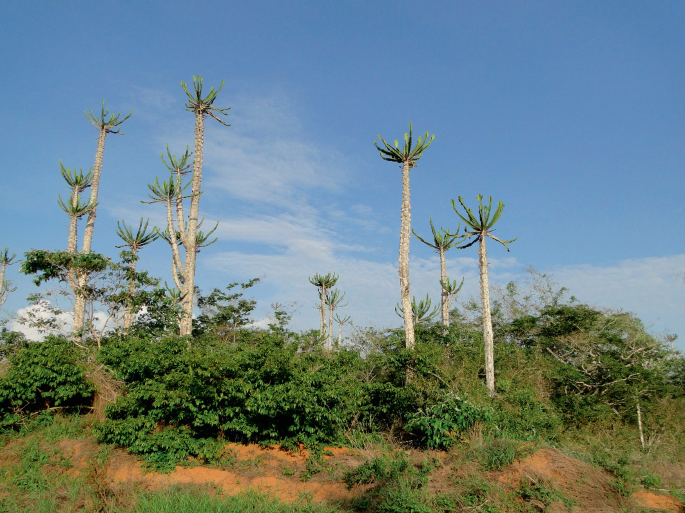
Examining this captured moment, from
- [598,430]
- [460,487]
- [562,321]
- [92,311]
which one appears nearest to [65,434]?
[92,311]

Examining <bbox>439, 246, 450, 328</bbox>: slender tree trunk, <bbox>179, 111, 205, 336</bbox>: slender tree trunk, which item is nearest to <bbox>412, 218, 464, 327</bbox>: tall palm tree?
<bbox>439, 246, 450, 328</bbox>: slender tree trunk

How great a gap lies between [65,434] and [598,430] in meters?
15.6

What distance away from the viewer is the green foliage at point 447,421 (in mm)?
10492

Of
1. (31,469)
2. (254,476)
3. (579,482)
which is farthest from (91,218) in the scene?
(579,482)

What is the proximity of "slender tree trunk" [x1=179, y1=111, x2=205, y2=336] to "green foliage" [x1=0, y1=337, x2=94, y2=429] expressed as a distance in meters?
5.93

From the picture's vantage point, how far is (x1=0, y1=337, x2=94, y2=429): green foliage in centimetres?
1152

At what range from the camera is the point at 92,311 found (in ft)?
53.6

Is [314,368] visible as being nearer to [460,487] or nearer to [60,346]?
[460,487]

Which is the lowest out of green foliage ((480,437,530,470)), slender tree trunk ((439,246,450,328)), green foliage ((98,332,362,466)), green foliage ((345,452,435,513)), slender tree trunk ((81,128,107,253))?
green foliage ((345,452,435,513))

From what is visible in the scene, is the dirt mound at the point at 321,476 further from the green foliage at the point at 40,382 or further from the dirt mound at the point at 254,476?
the green foliage at the point at 40,382

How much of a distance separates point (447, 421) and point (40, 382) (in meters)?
10.7

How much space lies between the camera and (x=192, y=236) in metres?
19.8

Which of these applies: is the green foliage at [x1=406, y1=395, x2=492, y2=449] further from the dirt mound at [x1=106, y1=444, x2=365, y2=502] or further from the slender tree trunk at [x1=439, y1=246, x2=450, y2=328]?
the slender tree trunk at [x1=439, y1=246, x2=450, y2=328]

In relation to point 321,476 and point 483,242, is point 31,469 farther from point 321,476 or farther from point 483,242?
point 483,242
